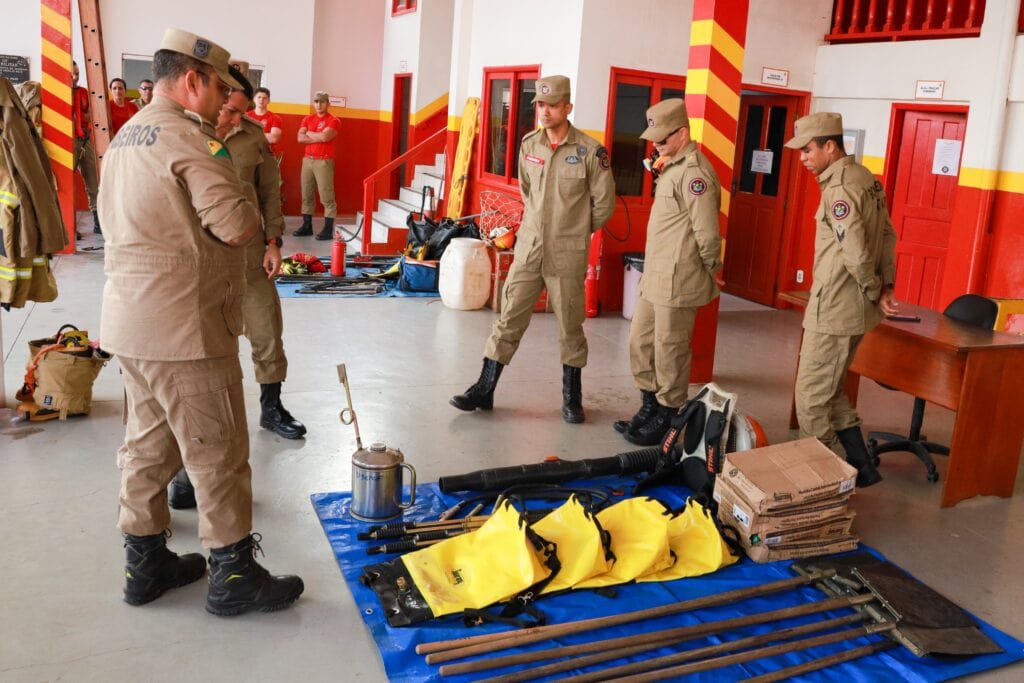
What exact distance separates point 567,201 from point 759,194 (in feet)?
16.2

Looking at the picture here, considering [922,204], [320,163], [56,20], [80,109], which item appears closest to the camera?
[922,204]

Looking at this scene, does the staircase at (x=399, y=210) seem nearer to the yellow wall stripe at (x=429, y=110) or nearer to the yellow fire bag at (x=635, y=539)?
the yellow wall stripe at (x=429, y=110)

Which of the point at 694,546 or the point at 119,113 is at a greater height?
the point at 119,113

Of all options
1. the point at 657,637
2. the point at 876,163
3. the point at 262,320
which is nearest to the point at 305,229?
the point at 876,163

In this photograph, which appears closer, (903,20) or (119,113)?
(903,20)

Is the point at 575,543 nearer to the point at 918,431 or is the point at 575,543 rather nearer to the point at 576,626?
the point at 576,626

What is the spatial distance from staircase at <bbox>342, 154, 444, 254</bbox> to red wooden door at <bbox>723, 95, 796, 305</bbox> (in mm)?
3608

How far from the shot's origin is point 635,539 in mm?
3742

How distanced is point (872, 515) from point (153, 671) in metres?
3.26

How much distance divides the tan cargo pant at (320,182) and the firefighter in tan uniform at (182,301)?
9.51 meters

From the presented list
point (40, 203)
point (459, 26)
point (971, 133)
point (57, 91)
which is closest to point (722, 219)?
point (971, 133)

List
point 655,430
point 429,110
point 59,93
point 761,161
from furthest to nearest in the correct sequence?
point 429,110 < point 761,161 < point 59,93 < point 655,430

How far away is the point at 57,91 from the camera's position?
9.40 metres

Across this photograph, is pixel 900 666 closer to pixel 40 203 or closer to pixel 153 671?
pixel 153 671
